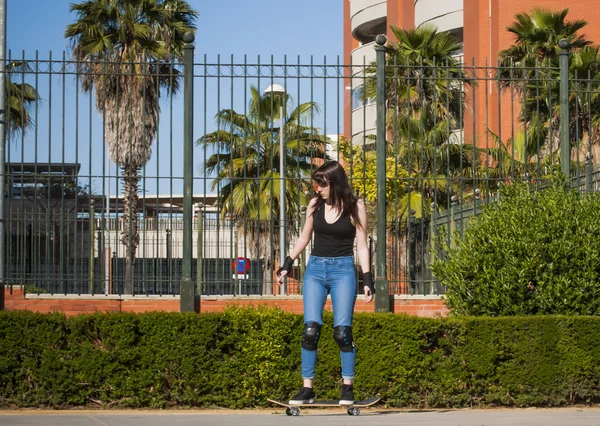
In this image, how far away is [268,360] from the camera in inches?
324

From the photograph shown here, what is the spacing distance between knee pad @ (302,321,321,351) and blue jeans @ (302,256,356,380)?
3cm

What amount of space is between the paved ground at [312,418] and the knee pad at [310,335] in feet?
1.83

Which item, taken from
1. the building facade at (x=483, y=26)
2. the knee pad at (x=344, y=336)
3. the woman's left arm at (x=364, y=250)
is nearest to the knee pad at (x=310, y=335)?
the knee pad at (x=344, y=336)

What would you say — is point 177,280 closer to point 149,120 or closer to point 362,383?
point 362,383

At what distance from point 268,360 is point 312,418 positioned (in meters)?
1.07

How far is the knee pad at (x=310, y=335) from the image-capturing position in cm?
702

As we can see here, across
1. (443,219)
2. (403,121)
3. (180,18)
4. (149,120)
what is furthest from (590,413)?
(180,18)

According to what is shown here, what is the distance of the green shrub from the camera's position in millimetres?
9070

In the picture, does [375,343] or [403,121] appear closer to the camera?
[375,343]

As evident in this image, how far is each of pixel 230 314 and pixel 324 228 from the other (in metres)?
1.66

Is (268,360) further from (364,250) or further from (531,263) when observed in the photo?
(531,263)

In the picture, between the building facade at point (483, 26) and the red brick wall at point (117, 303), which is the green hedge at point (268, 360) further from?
the building facade at point (483, 26)

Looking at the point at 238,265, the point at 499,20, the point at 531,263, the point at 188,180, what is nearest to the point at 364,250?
the point at 531,263

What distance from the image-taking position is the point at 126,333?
26.3 feet
